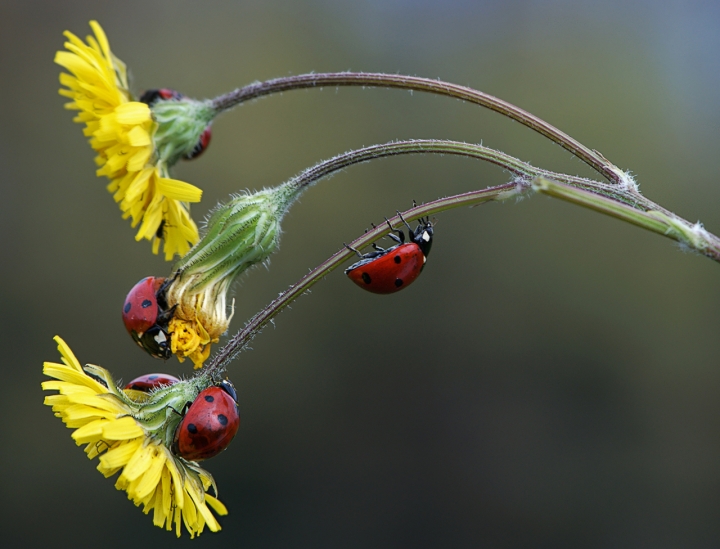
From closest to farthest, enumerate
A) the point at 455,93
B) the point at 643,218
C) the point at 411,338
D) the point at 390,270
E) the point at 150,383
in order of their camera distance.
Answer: the point at 643,218 → the point at 455,93 → the point at 150,383 → the point at 390,270 → the point at 411,338

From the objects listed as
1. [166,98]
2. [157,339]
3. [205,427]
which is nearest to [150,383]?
[157,339]

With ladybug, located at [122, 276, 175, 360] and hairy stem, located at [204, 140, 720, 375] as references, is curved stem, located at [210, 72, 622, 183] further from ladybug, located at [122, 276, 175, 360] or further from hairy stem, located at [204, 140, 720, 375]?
ladybug, located at [122, 276, 175, 360]

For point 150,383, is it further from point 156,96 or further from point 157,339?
point 156,96

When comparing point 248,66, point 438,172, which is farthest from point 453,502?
point 248,66

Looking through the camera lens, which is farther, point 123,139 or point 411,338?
point 411,338

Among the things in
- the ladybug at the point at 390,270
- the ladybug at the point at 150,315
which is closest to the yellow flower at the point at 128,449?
the ladybug at the point at 150,315

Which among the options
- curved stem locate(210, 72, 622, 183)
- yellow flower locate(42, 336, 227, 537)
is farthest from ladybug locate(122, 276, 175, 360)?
curved stem locate(210, 72, 622, 183)
